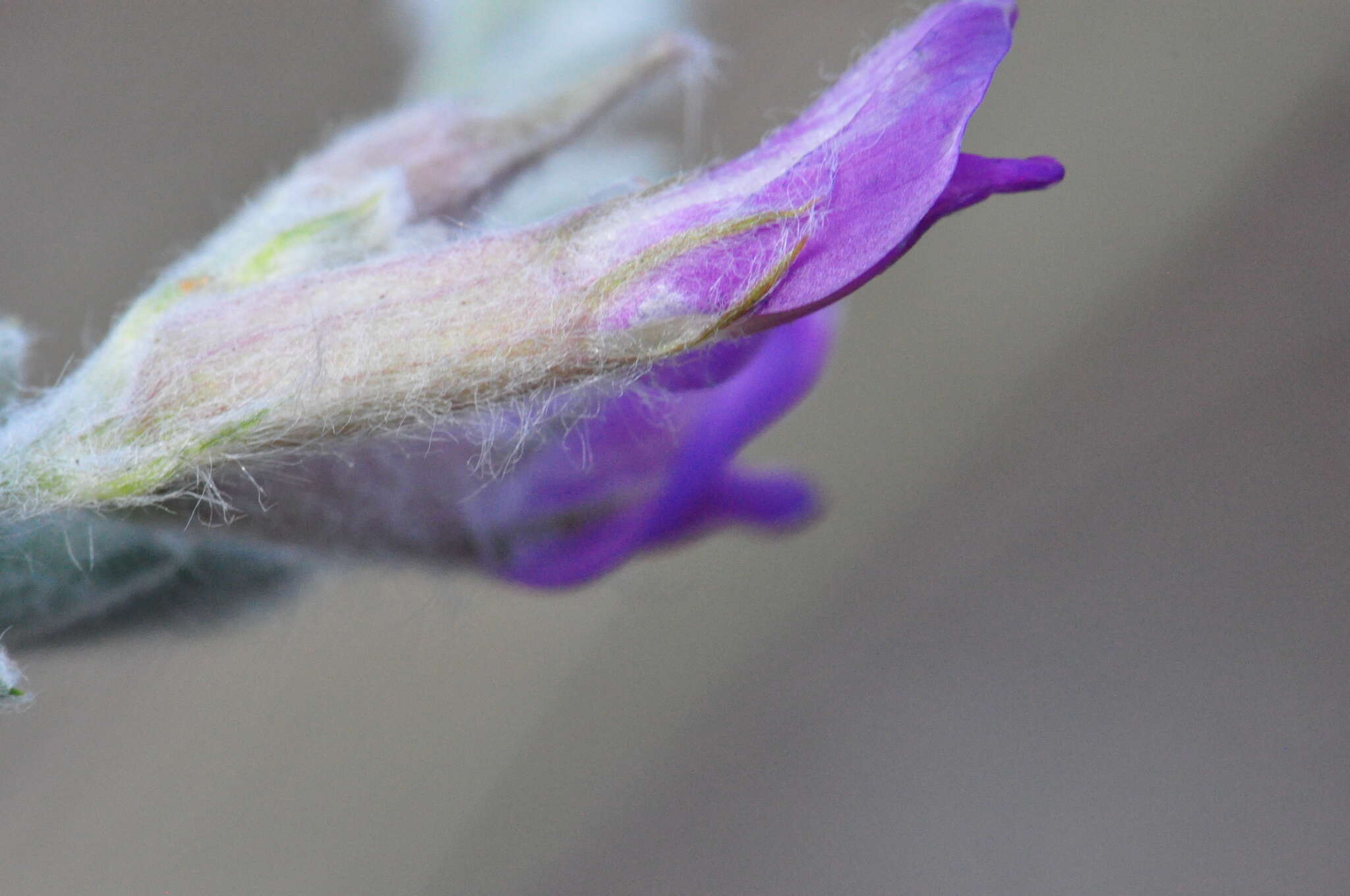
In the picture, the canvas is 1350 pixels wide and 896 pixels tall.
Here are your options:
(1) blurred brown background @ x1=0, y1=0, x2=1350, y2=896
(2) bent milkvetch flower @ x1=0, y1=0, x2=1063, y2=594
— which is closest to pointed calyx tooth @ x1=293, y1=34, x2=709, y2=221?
(2) bent milkvetch flower @ x1=0, y1=0, x2=1063, y2=594

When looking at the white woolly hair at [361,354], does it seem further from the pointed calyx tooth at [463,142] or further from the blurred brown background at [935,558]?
the blurred brown background at [935,558]

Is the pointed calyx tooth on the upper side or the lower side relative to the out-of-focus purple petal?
upper

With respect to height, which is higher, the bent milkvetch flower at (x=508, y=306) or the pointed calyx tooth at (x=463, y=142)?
the pointed calyx tooth at (x=463, y=142)

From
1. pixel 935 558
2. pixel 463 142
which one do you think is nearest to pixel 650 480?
pixel 463 142

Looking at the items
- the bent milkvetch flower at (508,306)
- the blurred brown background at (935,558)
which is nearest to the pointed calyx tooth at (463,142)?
the bent milkvetch flower at (508,306)

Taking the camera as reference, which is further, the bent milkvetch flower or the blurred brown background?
the blurred brown background

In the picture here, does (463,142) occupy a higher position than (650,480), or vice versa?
(463,142)

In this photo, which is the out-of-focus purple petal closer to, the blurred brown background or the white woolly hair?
the white woolly hair

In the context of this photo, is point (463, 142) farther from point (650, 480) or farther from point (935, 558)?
point (935, 558)

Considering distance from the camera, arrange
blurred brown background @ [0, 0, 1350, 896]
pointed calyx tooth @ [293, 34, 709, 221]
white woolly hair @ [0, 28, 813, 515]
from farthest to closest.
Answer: blurred brown background @ [0, 0, 1350, 896], pointed calyx tooth @ [293, 34, 709, 221], white woolly hair @ [0, 28, 813, 515]
